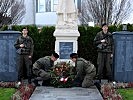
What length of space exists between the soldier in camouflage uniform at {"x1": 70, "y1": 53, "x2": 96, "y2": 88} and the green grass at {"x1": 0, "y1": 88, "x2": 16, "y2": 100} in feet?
6.93

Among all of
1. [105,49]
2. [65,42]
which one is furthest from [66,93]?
[65,42]

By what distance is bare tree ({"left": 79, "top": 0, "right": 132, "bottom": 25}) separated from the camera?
2897 cm

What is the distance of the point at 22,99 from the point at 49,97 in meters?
0.89

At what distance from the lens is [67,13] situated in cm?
1539

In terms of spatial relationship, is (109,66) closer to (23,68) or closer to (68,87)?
(68,87)

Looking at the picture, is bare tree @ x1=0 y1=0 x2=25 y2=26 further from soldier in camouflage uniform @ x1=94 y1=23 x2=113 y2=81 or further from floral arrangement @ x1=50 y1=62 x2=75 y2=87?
floral arrangement @ x1=50 y1=62 x2=75 y2=87

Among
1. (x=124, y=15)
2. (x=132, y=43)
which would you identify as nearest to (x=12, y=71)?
(x=132, y=43)

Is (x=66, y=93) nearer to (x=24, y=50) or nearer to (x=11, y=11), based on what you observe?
(x=24, y=50)

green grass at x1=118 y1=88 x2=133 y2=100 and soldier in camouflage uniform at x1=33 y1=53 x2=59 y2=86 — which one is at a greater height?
soldier in camouflage uniform at x1=33 y1=53 x2=59 y2=86

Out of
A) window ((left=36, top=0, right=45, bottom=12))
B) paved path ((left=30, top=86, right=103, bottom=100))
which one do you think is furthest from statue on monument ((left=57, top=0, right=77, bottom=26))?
window ((left=36, top=0, right=45, bottom=12))

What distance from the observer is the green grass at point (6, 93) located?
38.0 feet

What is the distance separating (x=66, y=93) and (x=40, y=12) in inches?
1019

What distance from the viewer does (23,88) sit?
12805 millimetres

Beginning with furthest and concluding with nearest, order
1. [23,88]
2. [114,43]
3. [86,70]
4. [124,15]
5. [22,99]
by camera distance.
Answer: [124,15]
[114,43]
[86,70]
[23,88]
[22,99]
